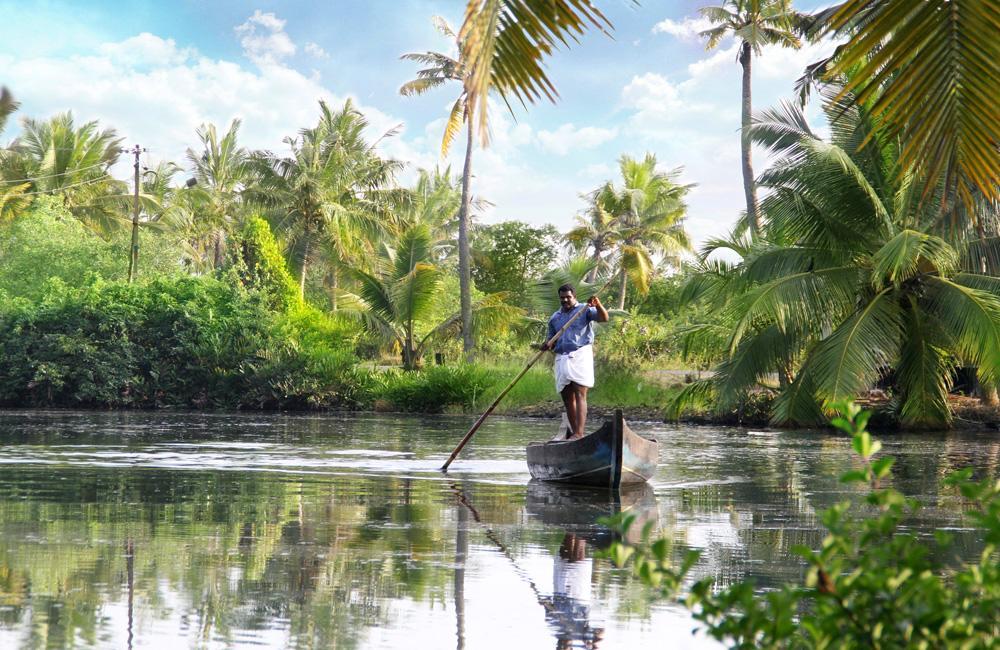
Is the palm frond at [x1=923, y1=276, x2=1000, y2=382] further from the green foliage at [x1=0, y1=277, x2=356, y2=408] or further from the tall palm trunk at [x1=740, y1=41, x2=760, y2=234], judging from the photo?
the green foliage at [x1=0, y1=277, x2=356, y2=408]

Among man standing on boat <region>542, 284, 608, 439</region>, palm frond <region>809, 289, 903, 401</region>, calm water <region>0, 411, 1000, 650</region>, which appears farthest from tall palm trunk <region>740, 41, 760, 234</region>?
man standing on boat <region>542, 284, 608, 439</region>

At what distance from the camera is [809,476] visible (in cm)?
1522

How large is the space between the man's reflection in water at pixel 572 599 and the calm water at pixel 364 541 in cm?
2

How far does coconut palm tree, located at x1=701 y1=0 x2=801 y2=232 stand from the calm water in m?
16.2

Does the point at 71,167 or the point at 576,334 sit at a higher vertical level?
the point at 71,167

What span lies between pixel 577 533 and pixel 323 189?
4138 centimetres

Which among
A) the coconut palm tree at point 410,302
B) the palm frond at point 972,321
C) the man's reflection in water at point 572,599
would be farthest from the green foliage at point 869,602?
the coconut palm tree at point 410,302

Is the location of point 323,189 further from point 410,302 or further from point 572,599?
point 572,599

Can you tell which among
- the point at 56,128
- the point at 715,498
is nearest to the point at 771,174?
the point at 715,498

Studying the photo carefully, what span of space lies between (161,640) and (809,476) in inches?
447

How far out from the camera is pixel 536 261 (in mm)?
64625

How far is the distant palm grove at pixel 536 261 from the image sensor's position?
19.1 feet

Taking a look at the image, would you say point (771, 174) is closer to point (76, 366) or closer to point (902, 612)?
point (76, 366)

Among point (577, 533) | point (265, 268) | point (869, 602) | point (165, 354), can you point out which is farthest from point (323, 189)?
point (869, 602)
